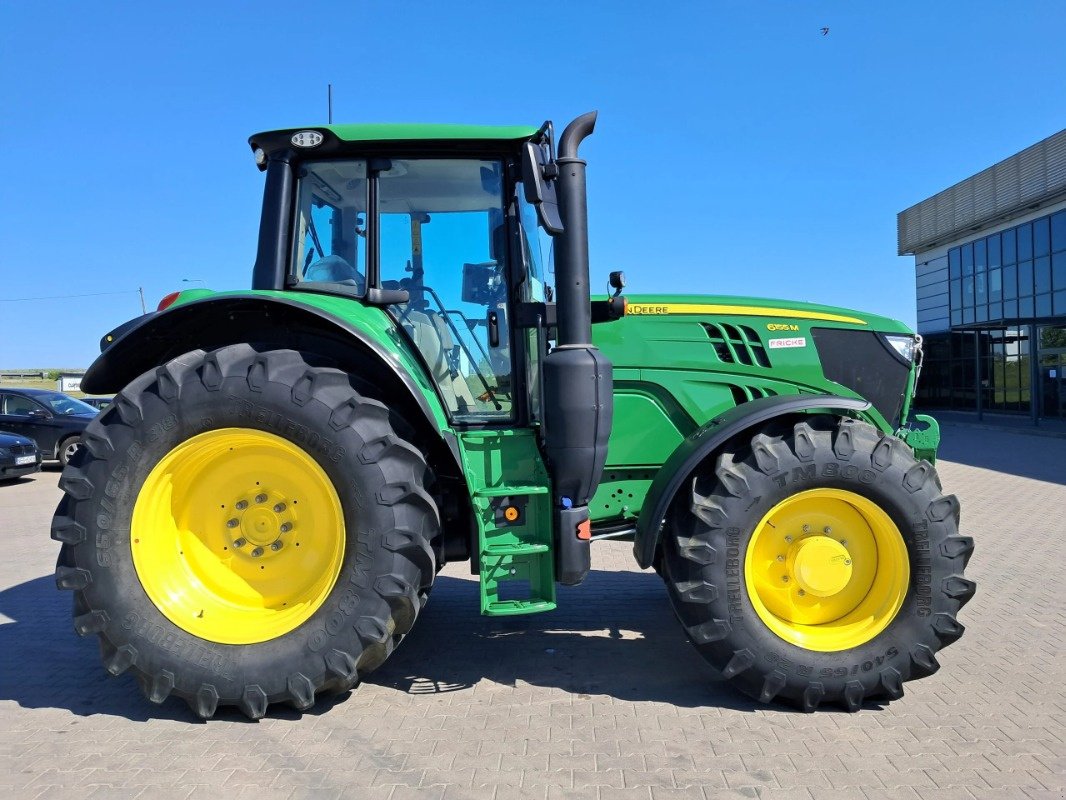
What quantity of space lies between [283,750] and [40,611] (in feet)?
9.42

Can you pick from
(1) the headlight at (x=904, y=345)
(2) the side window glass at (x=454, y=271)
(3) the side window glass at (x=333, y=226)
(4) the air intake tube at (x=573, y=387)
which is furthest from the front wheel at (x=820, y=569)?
(3) the side window glass at (x=333, y=226)

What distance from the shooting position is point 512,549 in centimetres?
317

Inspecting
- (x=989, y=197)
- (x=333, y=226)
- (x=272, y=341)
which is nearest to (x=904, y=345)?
(x=333, y=226)

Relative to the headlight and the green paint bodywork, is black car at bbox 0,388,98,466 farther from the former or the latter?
the headlight

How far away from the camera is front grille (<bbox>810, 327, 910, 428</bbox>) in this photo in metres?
3.92

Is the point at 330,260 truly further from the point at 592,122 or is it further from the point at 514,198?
the point at 592,122

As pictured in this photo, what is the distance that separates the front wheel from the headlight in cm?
87

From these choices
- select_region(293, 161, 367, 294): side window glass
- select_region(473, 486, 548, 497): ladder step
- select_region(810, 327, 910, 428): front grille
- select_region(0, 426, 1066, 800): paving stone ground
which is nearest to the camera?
select_region(0, 426, 1066, 800): paving stone ground

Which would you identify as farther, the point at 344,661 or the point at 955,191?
the point at 955,191

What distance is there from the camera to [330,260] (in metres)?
3.60

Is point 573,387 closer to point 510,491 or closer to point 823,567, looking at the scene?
point 510,491

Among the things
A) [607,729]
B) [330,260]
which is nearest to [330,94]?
[330,260]

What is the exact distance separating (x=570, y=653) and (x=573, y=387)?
1542 millimetres

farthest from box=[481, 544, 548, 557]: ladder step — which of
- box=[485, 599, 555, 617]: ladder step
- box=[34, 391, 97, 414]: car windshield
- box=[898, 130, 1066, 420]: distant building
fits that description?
box=[898, 130, 1066, 420]: distant building
